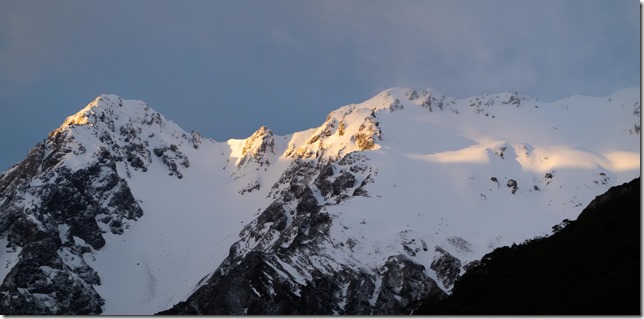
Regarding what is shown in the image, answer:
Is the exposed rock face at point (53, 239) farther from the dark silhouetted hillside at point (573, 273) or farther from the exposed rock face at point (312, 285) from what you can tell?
the dark silhouetted hillside at point (573, 273)

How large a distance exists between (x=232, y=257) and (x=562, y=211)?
80390mm

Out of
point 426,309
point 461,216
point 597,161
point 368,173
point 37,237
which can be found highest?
point 597,161

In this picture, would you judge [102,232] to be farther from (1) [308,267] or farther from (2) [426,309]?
(2) [426,309]

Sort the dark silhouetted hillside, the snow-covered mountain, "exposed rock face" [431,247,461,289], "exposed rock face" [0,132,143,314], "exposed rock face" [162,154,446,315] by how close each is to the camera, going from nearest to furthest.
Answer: the dark silhouetted hillside
"exposed rock face" [162,154,446,315]
the snow-covered mountain
"exposed rock face" [431,247,461,289]
"exposed rock face" [0,132,143,314]

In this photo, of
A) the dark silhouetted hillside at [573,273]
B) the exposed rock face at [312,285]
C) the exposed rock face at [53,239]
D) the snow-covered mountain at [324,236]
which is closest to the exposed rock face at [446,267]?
the snow-covered mountain at [324,236]

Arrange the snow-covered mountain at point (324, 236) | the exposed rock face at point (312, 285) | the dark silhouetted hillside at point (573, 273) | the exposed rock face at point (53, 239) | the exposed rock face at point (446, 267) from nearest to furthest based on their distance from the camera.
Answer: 1. the dark silhouetted hillside at point (573, 273)
2. the exposed rock face at point (312, 285)
3. the snow-covered mountain at point (324, 236)
4. the exposed rock face at point (446, 267)
5. the exposed rock face at point (53, 239)

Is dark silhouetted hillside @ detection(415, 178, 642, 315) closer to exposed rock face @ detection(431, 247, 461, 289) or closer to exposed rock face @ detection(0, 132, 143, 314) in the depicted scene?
exposed rock face @ detection(431, 247, 461, 289)

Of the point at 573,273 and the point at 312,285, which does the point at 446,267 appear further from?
the point at 573,273

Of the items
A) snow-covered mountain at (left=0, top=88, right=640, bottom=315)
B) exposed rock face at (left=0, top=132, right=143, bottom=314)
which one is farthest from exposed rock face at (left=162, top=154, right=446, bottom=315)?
exposed rock face at (left=0, top=132, right=143, bottom=314)

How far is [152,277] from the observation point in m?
170

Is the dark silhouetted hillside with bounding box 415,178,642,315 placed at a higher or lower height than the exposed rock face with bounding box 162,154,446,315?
lower

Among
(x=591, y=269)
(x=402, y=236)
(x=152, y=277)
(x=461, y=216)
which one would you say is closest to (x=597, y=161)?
(x=461, y=216)

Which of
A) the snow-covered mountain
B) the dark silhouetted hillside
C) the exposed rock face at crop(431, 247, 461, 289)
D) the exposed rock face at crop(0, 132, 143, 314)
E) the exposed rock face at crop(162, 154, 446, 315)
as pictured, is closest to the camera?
the dark silhouetted hillside

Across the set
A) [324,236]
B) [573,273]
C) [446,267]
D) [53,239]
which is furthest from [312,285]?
[53,239]
